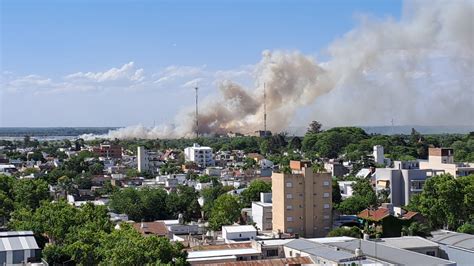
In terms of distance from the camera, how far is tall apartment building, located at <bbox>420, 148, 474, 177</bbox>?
4403 cm

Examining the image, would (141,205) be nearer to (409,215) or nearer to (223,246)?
(223,246)

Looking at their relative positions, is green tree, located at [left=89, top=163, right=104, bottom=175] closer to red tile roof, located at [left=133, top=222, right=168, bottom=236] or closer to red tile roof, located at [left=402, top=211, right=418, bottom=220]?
red tile roof, located at [left=133, top=222, right=168, bottom=236]

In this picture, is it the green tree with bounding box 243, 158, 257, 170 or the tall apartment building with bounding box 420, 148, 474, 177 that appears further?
the green tree with bounding box 243, 158, 257, 170

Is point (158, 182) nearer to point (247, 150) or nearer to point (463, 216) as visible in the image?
point (463, 216)

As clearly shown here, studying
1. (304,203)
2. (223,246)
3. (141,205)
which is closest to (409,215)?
(304,203)

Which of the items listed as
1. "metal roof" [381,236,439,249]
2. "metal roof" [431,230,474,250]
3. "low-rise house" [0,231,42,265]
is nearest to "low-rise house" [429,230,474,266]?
"metal roof" [431,230,474,250]

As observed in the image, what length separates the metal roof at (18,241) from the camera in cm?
2266

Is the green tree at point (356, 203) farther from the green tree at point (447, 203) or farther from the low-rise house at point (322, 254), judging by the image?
the low-rise house at point (322, 254)

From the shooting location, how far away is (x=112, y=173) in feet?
217

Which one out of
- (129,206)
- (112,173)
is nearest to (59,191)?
(129,206)

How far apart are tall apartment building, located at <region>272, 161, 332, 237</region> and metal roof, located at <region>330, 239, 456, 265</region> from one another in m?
8.41

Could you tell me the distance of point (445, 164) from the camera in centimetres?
4475

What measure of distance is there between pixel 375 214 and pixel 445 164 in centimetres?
1448

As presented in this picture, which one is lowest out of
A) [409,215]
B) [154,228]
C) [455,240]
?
[154,228]
